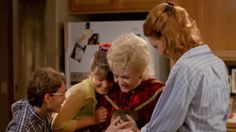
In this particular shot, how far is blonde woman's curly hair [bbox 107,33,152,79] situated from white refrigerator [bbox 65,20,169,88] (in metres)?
1.49

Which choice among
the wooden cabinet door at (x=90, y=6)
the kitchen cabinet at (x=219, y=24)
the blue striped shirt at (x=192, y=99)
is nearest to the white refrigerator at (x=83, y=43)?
the wooden cabinet door at (x=90, y=6)

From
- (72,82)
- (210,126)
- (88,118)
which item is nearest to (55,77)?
(88,118)

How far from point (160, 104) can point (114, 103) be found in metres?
0.33

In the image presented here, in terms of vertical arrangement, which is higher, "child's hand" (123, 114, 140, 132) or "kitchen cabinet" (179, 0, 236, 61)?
"kitchen cabinet" (179, 0, 236, 61)

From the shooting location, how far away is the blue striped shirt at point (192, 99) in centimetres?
124

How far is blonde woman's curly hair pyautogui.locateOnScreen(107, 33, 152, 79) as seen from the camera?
1.48 metres

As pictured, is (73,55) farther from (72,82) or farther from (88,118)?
(88,118)

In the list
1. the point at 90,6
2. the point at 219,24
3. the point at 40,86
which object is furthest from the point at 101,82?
the point at 90,6

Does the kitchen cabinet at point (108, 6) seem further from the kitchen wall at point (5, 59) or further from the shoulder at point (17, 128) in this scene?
the shoulder at point (17, 128)

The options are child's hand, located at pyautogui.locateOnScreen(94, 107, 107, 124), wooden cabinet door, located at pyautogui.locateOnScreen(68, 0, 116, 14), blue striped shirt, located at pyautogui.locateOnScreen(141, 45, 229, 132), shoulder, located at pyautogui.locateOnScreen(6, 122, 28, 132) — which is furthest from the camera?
wooden cabinet door, located at pyautogui.locateOnScreen(68, 0, 116, 14)

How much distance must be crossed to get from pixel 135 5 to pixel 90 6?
1.13 feet

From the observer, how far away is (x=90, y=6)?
3.17 meters

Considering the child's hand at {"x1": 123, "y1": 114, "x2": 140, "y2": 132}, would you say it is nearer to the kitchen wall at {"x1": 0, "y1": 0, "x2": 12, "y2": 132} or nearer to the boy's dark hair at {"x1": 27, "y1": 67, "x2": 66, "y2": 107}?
the boy's dark hair at {"x1": 27, "y1": 67, "x2": 66, "y2": 107}

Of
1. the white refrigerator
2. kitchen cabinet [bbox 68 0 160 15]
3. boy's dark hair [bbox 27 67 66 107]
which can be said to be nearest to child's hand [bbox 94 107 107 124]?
boy's dark hair [bbox 27 67 66 107]
